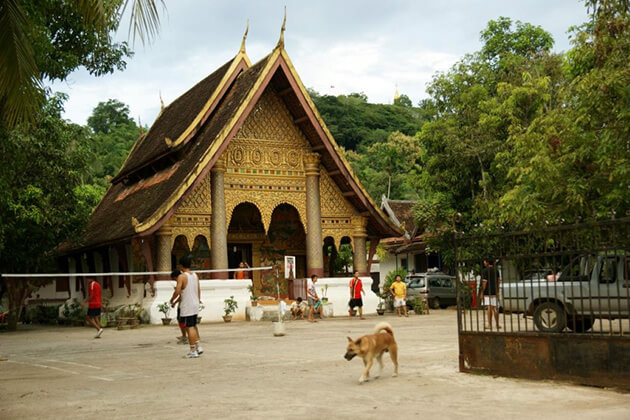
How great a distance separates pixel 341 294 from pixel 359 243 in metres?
1.96

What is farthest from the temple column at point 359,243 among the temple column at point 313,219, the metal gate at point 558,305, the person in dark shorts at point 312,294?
the metal gate at point 558,305

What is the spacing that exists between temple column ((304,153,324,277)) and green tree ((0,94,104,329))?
684 cm

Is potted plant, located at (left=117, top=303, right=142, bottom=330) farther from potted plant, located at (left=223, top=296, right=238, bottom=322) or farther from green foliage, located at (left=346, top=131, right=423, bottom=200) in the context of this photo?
green foliage, located at (left=346, top=131, right=423, bottom=200)

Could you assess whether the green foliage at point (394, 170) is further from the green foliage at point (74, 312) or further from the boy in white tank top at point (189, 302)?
Result: the boy in white tank top at point (189, 302)

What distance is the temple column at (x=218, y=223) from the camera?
21.0m

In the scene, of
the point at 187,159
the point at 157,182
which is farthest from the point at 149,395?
the point at 157,182

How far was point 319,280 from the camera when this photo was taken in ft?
73.9

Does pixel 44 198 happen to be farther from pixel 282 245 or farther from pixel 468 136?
pixel 468 136

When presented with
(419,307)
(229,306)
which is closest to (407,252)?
(419,307)

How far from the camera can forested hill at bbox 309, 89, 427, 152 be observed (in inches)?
3009

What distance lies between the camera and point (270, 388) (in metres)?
7.86

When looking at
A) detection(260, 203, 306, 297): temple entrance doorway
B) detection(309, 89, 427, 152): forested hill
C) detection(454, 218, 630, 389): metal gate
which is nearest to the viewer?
detection(454, 218, 630, 389): metal gate

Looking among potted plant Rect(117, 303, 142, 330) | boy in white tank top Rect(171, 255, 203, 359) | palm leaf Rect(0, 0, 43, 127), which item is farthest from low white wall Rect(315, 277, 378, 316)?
palm leaf Rect(0, 0, 43, 127)

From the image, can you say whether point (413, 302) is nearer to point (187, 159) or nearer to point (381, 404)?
point (187, 159)
